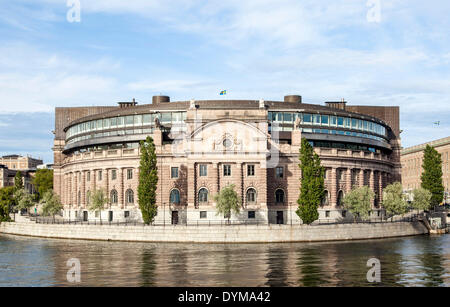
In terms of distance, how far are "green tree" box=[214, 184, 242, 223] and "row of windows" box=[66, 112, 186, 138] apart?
77.7 feet

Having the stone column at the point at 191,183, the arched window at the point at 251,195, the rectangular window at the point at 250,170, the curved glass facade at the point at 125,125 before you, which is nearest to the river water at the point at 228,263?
the stone column at the point at 191,183

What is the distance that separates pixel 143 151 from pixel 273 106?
97.8ft

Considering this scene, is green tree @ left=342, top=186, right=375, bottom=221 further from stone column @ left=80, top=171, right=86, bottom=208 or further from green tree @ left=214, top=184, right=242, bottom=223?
stone column @ left=80, top=171, right=86, bottom=208

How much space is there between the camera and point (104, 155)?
338 ft

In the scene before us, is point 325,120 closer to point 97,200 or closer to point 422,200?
point 422,200

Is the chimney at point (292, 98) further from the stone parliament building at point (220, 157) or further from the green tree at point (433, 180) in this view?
the green tree at point (433, 180)

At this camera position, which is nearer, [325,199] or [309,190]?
[309,190]

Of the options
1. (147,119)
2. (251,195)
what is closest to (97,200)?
(147,119)

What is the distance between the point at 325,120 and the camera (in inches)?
4299

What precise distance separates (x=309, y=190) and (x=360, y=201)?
1290cm

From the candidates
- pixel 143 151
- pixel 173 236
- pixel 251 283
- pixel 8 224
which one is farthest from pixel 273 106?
pixel 251 283

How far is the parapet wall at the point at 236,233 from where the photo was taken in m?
76.6
